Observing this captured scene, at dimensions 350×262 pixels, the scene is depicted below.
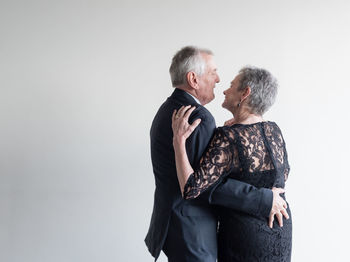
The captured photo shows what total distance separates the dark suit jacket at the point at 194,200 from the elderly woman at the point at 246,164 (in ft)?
0.15

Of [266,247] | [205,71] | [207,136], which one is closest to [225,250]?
[266,247]

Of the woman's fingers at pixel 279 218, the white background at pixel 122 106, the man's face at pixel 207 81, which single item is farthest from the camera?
the white background at pixel 122 106

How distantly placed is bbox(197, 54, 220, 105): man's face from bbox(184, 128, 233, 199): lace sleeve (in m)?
0.30

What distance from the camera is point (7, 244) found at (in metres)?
2.82

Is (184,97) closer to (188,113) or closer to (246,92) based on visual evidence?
(188,113)

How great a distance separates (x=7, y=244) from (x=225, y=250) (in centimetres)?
170

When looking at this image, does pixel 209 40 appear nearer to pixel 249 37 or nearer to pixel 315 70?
pixel 249 37

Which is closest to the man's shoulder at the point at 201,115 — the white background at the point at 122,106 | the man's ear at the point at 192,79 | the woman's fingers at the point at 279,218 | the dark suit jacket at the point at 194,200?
the dark suit jacket at the point at 194,200

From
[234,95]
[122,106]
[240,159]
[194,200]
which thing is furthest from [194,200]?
[122,106]

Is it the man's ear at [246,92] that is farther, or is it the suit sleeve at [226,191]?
the man's ear at [246,92]

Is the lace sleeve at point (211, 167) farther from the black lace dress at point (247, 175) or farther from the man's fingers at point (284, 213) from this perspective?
the man's fingers at point (284, 213)

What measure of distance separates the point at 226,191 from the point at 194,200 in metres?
0.19

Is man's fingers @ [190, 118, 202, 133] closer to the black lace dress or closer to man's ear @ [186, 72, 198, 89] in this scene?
the black lace dress

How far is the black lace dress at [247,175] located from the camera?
1798 millimetres
